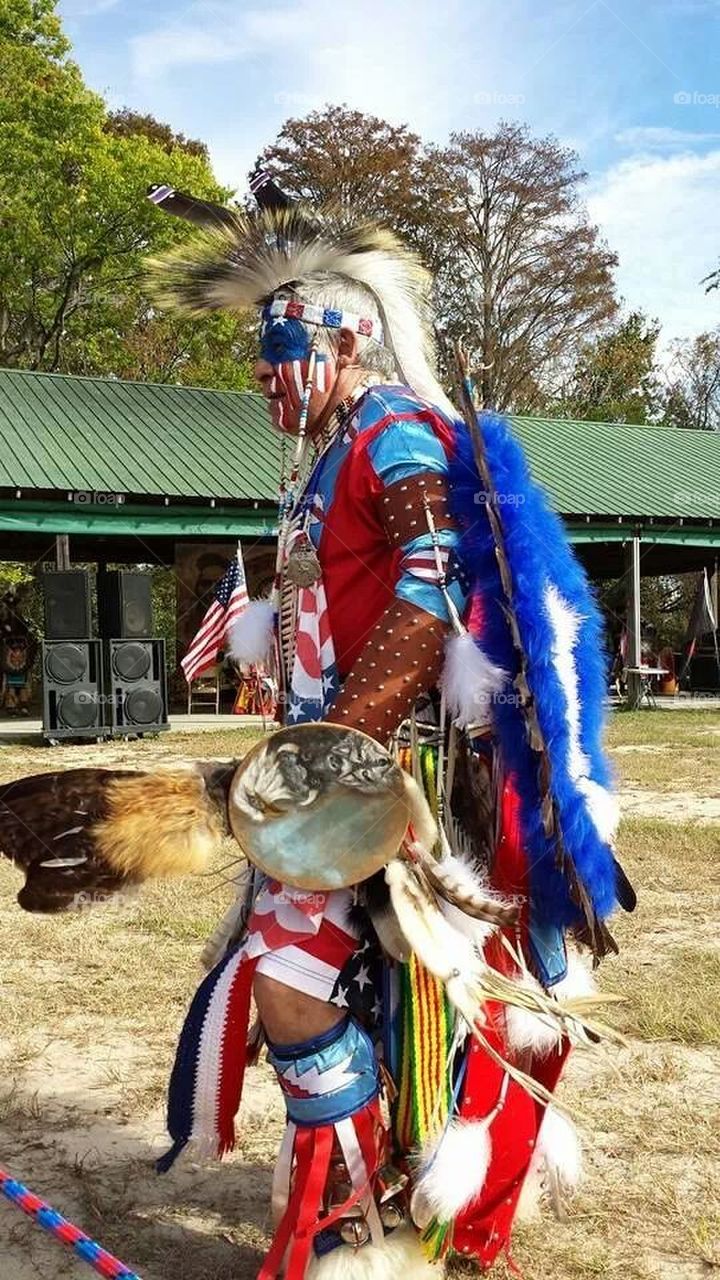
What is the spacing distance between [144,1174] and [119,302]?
2462 cm

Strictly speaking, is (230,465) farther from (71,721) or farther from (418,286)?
(418,286)

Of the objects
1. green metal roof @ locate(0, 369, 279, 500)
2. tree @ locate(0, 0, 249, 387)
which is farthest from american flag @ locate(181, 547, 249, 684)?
tree @ locate(0, 0, 249, 387)

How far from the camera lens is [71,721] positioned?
43.5ft

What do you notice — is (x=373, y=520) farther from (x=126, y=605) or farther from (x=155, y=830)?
(x=126, y=605)

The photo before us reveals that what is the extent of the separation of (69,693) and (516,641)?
11889mm

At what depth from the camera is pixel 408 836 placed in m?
2.01

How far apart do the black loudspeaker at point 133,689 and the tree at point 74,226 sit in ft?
35.5

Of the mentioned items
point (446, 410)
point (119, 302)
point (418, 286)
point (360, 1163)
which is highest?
point (119, 302)

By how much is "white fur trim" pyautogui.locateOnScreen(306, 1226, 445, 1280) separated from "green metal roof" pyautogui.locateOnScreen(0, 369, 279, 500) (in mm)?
12781

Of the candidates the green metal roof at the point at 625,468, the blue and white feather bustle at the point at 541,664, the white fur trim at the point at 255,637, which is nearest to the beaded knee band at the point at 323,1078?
the blue and white feather bustle at the point at 541,664

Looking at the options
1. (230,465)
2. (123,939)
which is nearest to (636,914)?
(123,939)

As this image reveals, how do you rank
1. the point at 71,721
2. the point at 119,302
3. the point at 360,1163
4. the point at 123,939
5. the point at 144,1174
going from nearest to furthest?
the point at 360,1163, the point at 144,1174, the point at 123,939, the point at 71,721, the point at 119,302

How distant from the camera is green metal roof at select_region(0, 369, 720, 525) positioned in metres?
15.2

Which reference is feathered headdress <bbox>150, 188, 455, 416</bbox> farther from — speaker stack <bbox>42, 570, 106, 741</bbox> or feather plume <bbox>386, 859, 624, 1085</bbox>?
speaker stack <bbox>42, 570, 106, 741</bbox>
